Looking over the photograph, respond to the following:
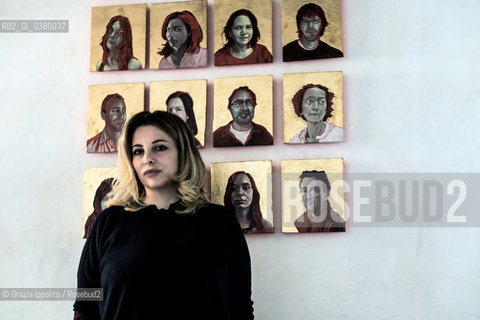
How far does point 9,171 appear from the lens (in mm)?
2965

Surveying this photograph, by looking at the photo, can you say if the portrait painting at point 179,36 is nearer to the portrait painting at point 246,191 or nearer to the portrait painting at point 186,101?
the portrait painting at point 186,101

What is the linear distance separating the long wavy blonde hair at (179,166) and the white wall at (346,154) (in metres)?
0.30

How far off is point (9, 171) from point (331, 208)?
1.59 meters

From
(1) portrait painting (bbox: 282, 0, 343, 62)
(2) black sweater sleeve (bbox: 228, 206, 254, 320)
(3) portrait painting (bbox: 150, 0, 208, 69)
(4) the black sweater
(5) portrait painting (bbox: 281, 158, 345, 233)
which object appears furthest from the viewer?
(3) portrait painting (bbox: 150, 0, 208, 69)

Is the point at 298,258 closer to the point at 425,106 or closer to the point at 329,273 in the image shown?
the point at 329,273

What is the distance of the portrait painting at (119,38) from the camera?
9.62ft

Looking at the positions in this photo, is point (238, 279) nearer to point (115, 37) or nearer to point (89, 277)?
point (89, 277)

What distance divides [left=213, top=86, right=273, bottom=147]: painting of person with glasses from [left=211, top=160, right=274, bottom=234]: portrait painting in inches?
3.9

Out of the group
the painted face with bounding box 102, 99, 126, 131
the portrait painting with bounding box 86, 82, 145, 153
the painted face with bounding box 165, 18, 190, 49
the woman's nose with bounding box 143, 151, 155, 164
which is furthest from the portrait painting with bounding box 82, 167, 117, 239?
the painted face with bounding box 165, 18, 190, 49

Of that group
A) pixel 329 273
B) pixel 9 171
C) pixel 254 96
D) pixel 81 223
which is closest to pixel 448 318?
pixel 329 273

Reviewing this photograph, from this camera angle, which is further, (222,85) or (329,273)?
(222,85)

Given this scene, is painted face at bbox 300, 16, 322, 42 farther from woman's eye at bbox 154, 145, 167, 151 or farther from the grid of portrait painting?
woman's eye at bbox 154, 145, 167, 151

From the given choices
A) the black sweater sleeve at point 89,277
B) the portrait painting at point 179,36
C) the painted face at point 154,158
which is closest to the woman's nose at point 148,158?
the painted face at point 154,158

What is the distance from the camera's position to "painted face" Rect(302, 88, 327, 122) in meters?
2.73
